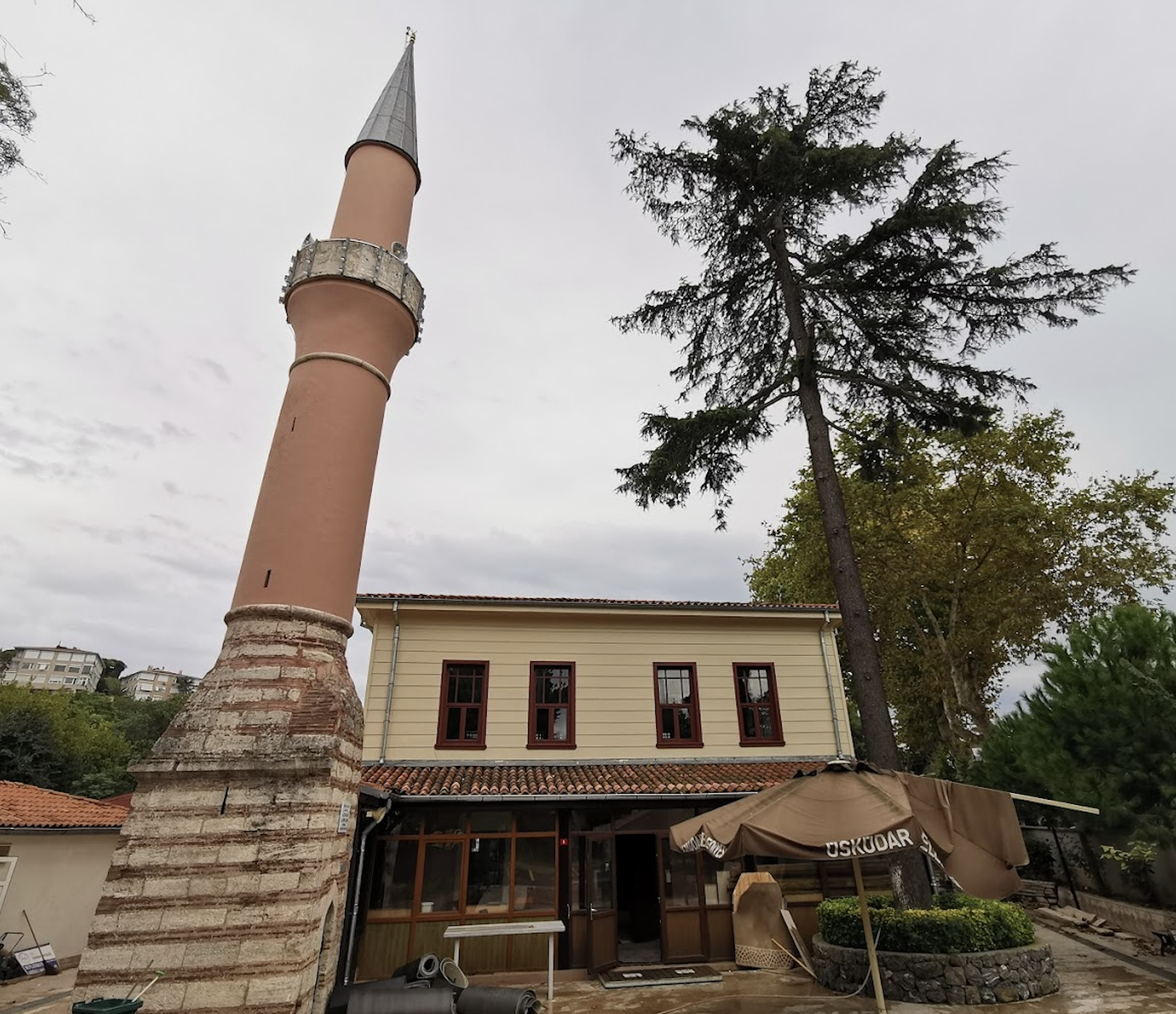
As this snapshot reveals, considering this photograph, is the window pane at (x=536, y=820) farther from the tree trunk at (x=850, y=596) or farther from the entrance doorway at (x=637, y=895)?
the tree trunk at (x=850, y=596)

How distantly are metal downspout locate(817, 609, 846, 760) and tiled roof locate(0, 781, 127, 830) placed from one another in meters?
15.0

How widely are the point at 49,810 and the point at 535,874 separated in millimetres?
11524

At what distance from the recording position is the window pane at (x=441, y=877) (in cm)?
1020

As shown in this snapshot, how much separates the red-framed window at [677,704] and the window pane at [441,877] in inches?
175

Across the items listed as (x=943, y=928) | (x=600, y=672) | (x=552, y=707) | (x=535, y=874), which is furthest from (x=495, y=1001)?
(x=600, y=672)

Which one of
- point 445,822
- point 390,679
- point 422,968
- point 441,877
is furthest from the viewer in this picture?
point 390,679

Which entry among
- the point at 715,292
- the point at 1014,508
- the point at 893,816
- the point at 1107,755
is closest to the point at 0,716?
the point at 715,292

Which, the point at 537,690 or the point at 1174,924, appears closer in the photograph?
the point at 1174,924

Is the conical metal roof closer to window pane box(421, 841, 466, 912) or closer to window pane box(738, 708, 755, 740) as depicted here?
window pane box(421, 841, 466, 912)

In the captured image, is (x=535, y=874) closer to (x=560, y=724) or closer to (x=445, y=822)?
(x=445, y=822)

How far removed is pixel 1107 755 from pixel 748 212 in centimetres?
1196

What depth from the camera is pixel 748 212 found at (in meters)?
12.4

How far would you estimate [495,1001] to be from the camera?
7090mm

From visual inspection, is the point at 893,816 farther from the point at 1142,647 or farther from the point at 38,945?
the point at 38,945
